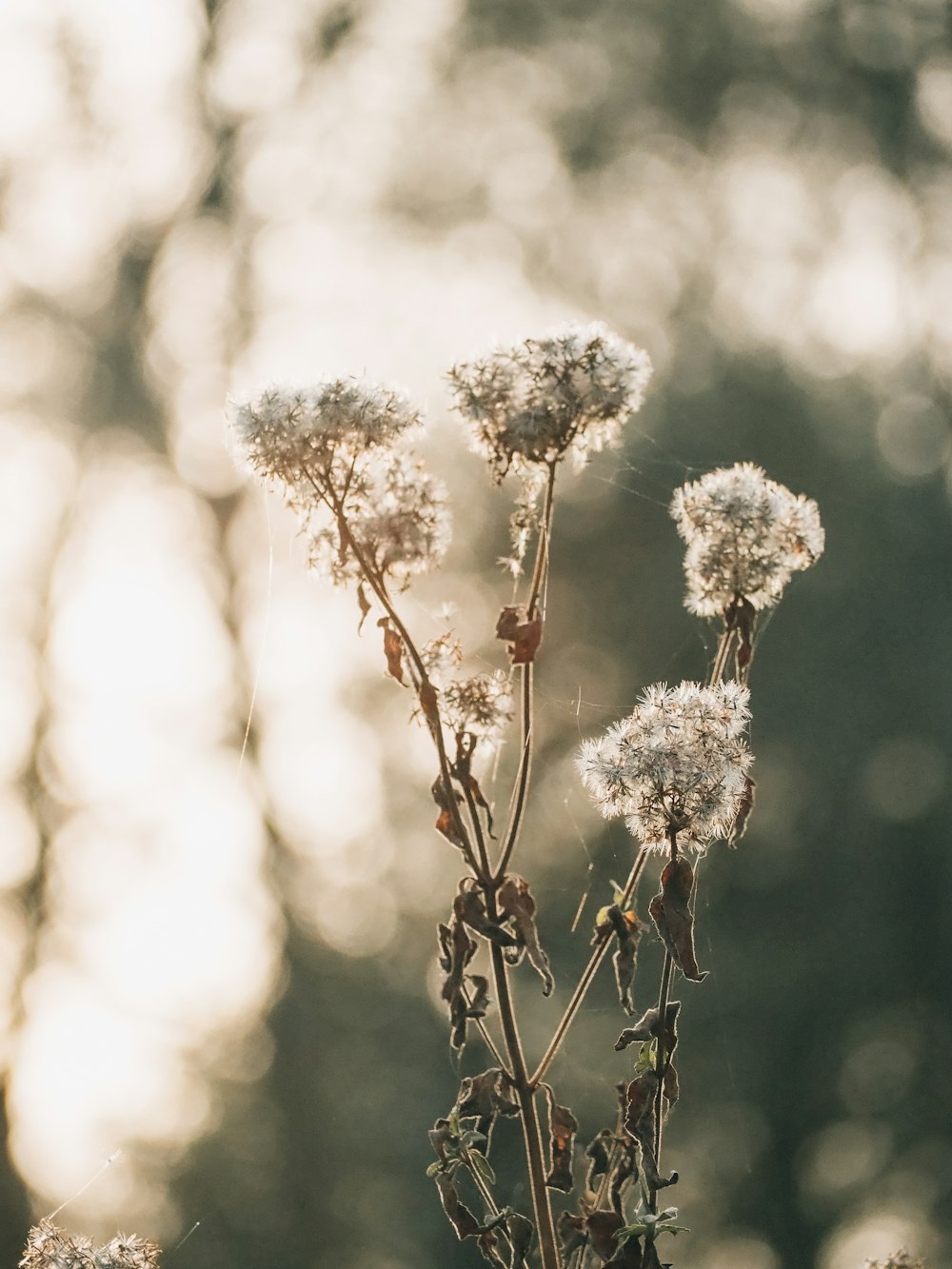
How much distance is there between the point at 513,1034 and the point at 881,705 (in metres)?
6.98

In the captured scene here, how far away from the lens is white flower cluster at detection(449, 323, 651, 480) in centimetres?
205

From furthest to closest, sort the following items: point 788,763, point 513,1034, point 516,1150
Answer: point 788,763 < point 516,1150 < point 513,1034

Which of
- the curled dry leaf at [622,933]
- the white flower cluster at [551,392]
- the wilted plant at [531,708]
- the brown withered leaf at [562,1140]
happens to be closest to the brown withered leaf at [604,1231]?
the wilted plant at [531,708]

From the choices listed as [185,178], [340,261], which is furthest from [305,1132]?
[185,178]

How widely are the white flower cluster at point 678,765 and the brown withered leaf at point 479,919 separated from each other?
250 mm

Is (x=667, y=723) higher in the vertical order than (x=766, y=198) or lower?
lower

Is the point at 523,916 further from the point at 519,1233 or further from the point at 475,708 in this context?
the point at 519,1233

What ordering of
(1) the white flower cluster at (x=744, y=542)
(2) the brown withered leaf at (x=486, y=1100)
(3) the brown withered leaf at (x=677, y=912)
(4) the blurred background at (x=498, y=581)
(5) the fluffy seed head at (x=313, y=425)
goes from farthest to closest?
(4) the blurred background at (x=498, y=581)
(1) the white flower cluster at (x=744, y=542)
(5) the fluffy seed head at (x=313, y=425)
(2) the brown withered leaf at (x=486, y=1100)
(3) the brown withered leaf at (x=677, y=912)

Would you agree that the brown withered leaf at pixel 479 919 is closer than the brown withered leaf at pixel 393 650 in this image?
Yes

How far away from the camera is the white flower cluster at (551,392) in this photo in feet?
6.72

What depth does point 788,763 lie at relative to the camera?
826 centimetres

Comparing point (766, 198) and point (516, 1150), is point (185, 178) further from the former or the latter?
point (516, 1150)

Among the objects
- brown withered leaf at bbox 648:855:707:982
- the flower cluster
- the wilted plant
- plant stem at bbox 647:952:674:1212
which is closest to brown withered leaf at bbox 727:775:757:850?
the wilted plant

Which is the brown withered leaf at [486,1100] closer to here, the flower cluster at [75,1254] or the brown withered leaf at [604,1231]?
the brown withered leaf at [604,1231]
